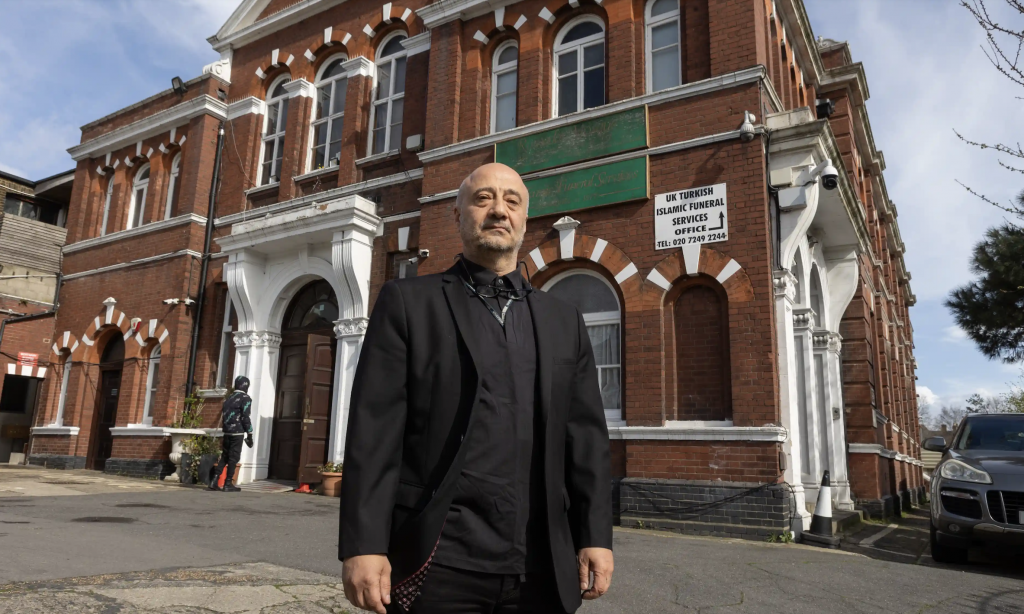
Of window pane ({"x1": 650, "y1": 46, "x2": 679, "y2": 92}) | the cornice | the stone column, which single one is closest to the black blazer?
window pane ({"x1": 650, "y1": 46, "x2": 679, "y2": 92})

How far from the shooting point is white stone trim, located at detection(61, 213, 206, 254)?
53.1 feet

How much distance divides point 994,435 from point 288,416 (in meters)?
11.7

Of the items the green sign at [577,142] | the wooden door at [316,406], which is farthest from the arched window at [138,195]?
the green sign at [577,142]

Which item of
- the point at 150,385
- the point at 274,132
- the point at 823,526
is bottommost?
the point at 823,526

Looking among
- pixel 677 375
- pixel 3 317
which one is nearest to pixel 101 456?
pixel 3 317

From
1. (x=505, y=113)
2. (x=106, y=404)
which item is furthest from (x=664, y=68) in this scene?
(x=106, y=404)

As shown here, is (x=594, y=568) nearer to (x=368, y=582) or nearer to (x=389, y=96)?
(x=368, y=582)

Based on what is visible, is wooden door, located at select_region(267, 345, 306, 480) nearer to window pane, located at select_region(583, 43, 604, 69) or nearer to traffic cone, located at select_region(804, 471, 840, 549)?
window pane, located at select_region(583, 43, 604, 69)

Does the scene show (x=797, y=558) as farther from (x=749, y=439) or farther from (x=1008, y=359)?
(x=1008, y=359)

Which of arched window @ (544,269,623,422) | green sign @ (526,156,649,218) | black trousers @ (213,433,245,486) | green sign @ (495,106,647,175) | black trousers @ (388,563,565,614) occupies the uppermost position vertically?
green sign @ (495,106,647,175)

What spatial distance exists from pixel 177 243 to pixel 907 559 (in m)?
15.0

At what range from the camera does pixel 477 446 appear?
6.90 feet

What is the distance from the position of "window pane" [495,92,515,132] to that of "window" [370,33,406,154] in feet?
7.41

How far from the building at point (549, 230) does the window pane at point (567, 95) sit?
0.03 meters
